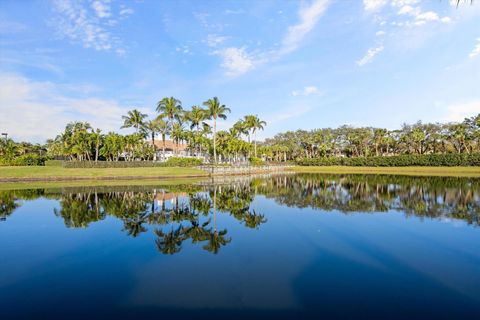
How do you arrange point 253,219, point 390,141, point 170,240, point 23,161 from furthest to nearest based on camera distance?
point 390,141 < point 23,161 < point 253,219 < point 170,240

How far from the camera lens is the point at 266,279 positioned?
7.59 meters

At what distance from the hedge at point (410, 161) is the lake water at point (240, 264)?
4987 cm

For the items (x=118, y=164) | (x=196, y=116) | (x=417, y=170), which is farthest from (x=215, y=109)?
(x=417, y=170)

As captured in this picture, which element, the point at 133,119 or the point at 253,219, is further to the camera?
the point at 133,119

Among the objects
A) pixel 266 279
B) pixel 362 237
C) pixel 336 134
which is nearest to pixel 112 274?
pixel 266 279

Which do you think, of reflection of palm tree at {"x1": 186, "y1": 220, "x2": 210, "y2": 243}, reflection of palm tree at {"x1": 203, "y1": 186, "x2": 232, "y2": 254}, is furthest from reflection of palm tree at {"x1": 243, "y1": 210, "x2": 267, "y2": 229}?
reflection of palm tree at {"x1": 186, "y1": 220, "x2": 210, "y2": 243}

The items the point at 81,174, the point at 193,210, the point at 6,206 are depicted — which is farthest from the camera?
the point at 81,174

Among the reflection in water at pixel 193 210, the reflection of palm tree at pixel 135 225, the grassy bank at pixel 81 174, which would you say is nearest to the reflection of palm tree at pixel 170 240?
the reflection in water at pixel 193 210

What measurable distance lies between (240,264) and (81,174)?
3937cm

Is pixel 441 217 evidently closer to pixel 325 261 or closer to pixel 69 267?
pixel 325 261

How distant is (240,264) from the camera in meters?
8.70

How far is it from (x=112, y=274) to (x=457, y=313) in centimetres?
829

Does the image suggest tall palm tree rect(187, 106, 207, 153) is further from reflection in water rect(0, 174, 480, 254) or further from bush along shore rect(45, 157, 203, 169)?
reflection in water rect(0, 174, 480, 254)

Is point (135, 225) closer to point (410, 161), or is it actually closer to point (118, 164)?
point (118, 164)
